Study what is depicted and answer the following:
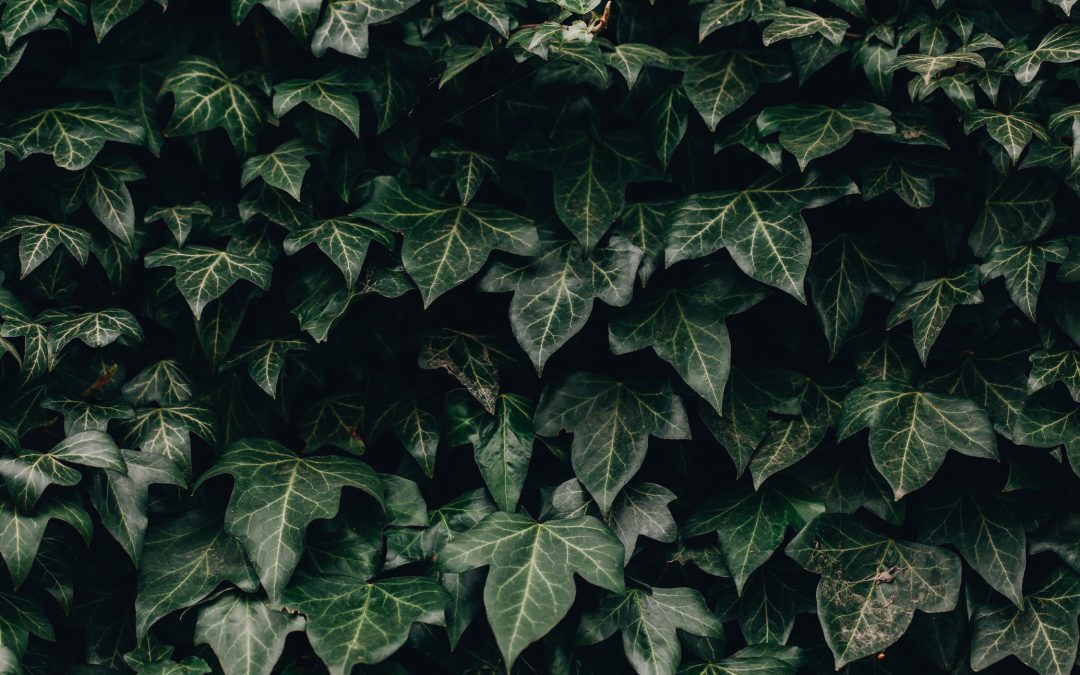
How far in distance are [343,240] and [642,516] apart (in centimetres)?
99

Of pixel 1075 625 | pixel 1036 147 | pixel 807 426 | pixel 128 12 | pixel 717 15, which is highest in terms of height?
pixel 128 12

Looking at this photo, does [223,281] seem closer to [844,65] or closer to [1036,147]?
[844,65]

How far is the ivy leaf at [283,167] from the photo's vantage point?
2256 millimetres

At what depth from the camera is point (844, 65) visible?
246 centimetres

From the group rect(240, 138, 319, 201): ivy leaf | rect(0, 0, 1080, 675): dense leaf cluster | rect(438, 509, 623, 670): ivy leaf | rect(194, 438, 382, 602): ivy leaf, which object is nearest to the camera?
rect(438, 509, 623, 670): ivy leaf

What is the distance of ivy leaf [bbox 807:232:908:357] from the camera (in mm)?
2311

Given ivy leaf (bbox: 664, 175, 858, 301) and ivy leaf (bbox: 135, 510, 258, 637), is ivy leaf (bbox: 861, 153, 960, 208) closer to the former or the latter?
ivy leaf (bbox: 664, 175, 858, 301)

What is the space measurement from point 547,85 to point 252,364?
1029 mm

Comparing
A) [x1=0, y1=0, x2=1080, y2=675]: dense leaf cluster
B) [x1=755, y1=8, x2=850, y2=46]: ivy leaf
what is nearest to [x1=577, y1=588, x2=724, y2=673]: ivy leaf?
[x1=0, y1=0, x2=1080, y2=675]: dense leaf cluster

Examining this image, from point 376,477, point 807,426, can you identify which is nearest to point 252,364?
point 376,477

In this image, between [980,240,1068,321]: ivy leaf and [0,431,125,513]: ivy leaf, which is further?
[980,240,1068,321]: ivy leaf

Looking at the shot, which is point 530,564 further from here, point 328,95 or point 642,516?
point 328,95

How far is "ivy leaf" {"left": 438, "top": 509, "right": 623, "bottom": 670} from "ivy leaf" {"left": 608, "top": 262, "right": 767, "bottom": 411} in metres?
0.42

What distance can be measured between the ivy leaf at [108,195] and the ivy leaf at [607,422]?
1.14 m
